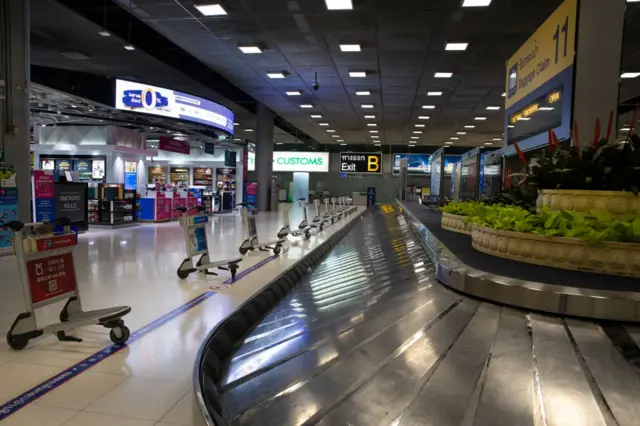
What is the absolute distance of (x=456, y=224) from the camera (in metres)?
3.95

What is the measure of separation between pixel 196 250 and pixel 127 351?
9.09 feet

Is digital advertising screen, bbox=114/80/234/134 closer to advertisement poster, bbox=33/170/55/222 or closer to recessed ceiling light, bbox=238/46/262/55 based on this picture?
advertisement poster, bbox=33/170/55/222

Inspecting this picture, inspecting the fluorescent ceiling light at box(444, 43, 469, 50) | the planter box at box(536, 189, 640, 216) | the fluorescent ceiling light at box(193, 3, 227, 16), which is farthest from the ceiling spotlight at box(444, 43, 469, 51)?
the planter box at box(536, 189, 640, 216)

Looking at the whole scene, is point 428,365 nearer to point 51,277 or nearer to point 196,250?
point 51,277

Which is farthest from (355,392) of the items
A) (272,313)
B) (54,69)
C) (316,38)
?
(54,69)

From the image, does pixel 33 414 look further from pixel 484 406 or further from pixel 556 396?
pixel 556 396

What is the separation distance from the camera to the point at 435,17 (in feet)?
24.5

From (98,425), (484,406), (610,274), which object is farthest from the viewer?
(98,425)

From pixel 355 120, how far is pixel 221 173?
12.6 m

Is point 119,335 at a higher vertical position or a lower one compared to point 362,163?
lower

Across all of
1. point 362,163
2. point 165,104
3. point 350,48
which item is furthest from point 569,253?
point 362,163

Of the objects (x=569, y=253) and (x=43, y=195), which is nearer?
(x=569, y=253)

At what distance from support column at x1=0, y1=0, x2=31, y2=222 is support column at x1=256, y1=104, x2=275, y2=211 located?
1106cm

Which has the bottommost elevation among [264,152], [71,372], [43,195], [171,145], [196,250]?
[71,372]
